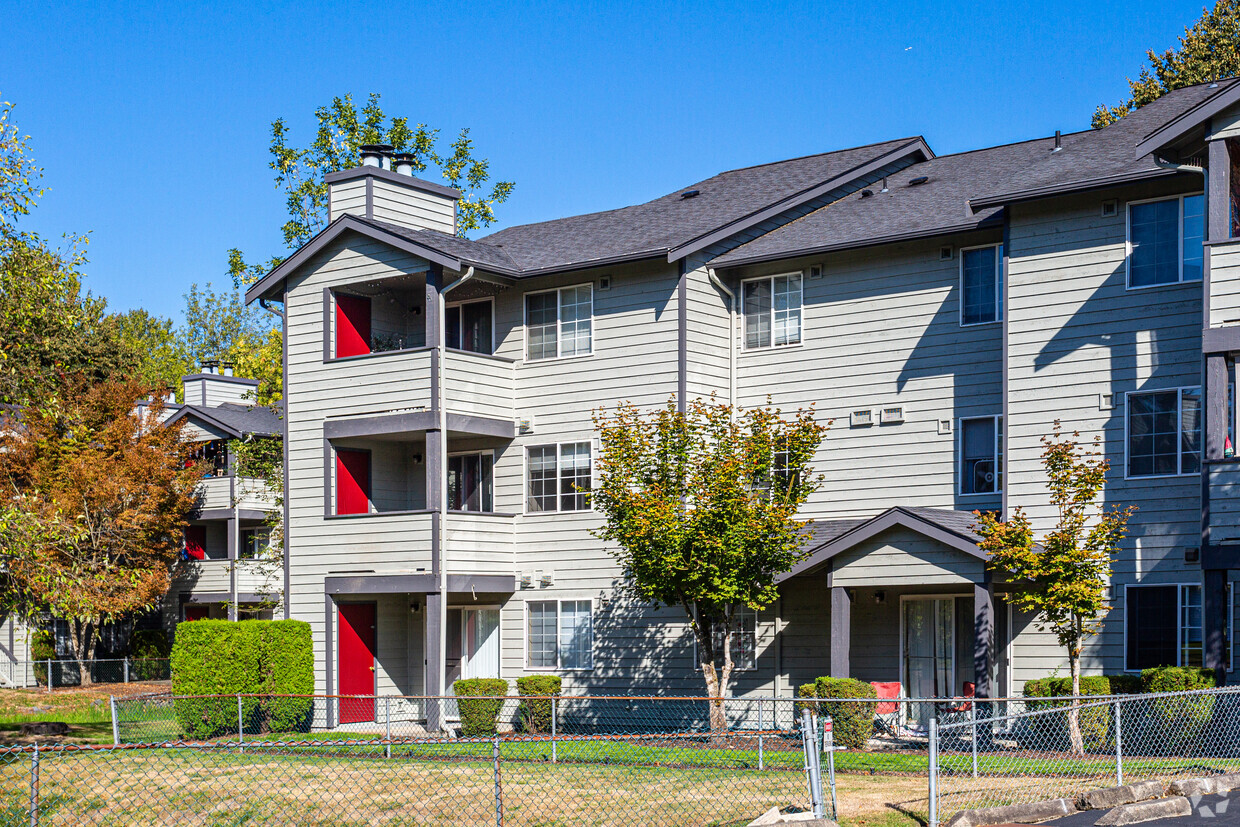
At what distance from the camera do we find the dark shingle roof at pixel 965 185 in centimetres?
2303

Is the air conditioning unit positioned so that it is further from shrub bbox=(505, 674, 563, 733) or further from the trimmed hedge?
the trimmed hedge

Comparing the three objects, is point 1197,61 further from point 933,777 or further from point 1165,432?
point 933,777

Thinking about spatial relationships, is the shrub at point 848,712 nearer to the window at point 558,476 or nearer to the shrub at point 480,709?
the shrub at point 480,709

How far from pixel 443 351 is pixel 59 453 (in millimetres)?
19428

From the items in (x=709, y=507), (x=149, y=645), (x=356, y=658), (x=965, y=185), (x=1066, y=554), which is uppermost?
(x=965, y=185)

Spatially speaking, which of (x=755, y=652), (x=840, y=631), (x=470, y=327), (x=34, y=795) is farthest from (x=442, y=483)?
(x=34, y=795)

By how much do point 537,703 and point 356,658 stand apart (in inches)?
176

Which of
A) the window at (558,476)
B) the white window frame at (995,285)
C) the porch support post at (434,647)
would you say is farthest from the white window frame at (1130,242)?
the porch support post at (434,647)

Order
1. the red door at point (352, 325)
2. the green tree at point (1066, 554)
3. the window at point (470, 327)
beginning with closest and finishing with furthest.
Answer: the green tree at point (1066, 554) < the window at point (470, 327) < the red door at point (352, 325)

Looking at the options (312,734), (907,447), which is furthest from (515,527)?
(907,447)

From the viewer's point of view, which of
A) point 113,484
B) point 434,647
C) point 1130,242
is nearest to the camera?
point 1130,242

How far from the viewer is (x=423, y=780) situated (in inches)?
662

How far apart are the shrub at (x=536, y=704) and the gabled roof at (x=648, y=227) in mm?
7756

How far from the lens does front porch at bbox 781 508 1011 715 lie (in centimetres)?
2181
